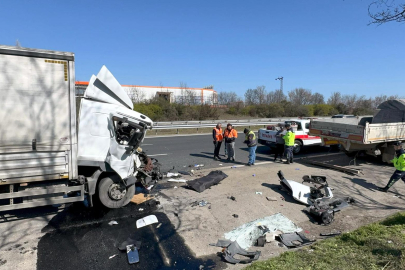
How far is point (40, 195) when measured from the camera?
4.75 meters

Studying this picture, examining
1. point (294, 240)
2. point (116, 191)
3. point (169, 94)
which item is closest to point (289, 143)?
point (294, 240)

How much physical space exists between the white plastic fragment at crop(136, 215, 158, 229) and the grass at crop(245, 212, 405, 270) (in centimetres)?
231

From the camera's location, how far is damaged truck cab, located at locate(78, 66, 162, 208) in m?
5.26

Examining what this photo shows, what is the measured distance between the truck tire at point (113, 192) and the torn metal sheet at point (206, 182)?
1.85 meters

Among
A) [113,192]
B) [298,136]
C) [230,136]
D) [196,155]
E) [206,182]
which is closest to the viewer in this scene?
[113,192]

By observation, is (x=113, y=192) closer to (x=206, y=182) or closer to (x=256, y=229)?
(x=206, y=182)

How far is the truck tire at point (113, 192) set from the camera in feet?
18.2

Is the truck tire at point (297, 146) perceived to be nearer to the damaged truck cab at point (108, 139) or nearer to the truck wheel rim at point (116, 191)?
the damaged truck cab at point (108, 139)

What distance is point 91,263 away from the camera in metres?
3.95

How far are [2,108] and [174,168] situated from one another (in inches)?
240

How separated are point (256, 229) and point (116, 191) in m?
3.11

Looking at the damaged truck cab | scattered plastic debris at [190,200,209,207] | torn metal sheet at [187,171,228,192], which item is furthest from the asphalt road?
the damaged truck cab

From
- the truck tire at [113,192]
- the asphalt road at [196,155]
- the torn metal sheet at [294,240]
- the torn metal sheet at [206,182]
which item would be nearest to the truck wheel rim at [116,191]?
the truck tire at [113,192]

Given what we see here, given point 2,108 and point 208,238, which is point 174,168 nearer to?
point 208,238
